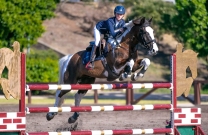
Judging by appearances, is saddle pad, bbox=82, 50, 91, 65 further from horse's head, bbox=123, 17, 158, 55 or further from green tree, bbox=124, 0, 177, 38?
green tree, bbox=124, 0, 177, 38

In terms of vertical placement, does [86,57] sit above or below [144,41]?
below

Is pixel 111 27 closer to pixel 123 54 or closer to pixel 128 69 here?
pixel 123 54

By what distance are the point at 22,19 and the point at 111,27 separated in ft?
54.8

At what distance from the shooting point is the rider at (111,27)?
34.3ft

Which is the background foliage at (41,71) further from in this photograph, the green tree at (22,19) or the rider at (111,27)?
the rider at (111,27)

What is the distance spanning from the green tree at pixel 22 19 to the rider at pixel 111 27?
15.7 metres

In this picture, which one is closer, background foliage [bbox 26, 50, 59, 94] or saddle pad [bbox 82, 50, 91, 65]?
saddle pad [bbox 82, 50, 91, 65]

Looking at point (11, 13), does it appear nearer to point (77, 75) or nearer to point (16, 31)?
point (16, 31)

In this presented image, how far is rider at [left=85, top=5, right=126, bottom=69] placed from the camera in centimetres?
1045

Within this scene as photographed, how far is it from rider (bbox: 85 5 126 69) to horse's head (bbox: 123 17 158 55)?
183mm

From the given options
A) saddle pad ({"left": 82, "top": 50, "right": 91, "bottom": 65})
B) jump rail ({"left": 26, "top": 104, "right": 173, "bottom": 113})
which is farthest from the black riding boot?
jump rail ({"left": 26, "top": 104, "right": 173, "bottom": 113})

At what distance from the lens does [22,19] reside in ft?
87.8

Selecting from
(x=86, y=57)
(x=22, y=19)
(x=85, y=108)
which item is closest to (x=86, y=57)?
(x=86, y=57)

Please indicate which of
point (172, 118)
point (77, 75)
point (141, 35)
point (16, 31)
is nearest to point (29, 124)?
point (77, 75)
